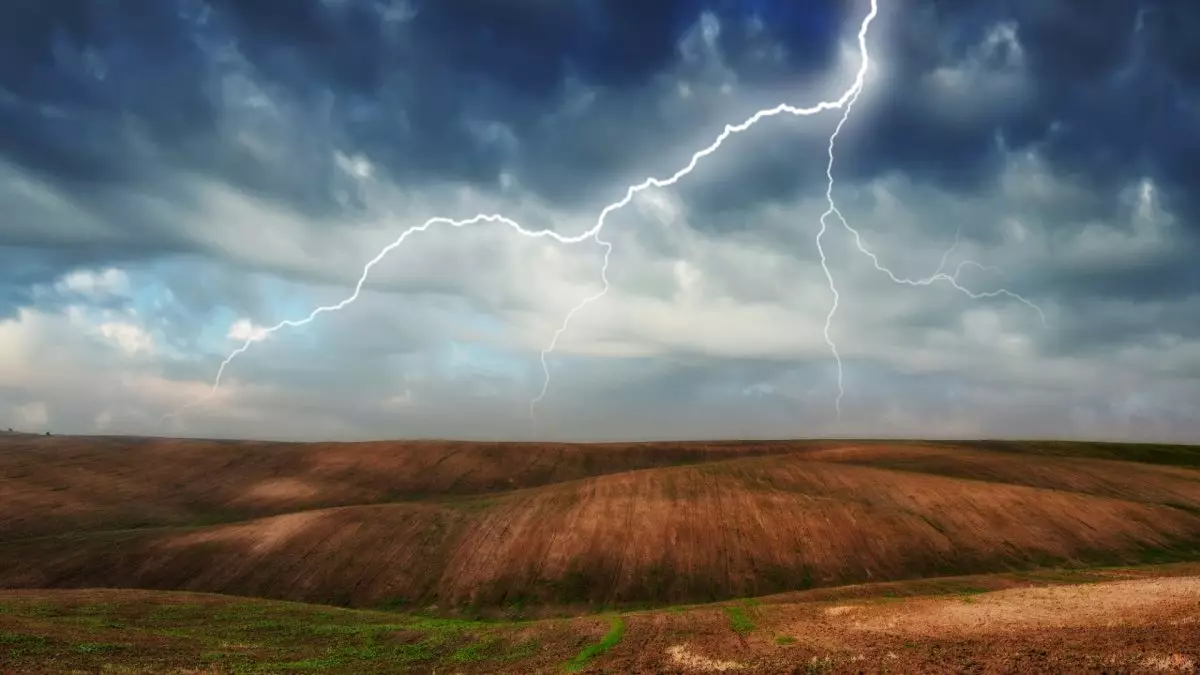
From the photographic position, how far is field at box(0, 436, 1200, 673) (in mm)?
26844

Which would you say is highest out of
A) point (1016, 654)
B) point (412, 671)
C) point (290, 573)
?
point (1016, 654)

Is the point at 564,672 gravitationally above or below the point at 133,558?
above

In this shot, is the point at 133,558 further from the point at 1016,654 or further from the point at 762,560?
the point at 1016,654

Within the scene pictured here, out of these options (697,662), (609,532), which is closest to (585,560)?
(609,532)

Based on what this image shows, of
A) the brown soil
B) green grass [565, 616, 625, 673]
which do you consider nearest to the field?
green grass [565, 616, 625, 673]

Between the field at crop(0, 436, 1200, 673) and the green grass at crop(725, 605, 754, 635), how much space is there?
8.9 inches

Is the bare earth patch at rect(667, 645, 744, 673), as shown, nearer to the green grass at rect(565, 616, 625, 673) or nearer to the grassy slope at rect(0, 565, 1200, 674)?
the grassy slope at rect(0, 565, 1200, 674)

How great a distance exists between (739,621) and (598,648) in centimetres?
994

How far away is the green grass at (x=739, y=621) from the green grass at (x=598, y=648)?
5.71 m

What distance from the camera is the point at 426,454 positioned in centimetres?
11562

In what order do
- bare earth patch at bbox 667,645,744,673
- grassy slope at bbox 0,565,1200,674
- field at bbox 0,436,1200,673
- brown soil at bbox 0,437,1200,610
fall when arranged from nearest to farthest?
bare earth patch at bbox 667,645,744,673 → grassy slope at bbox 0,565,1200,674 → field at bbox 0,436,1200,673 → brown soil at bbox 0,437,1200,610

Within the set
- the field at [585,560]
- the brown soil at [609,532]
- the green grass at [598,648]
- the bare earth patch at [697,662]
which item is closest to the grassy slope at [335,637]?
the green grass at [598,648]

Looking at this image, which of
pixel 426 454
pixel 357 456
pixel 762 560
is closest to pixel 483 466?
pixel 426 454

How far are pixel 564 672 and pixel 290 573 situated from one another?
44.3 metres
